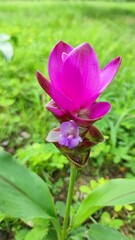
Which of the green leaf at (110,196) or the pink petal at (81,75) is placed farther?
the green leaf at (110,196)

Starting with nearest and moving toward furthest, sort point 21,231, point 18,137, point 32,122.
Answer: point 21,231, point 18,137, point 32,122

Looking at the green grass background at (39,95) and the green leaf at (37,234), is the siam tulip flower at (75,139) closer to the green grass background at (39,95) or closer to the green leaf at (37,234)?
the green leaf at (37,234)

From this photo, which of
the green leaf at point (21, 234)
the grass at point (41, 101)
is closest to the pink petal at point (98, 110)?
the green leaf at point (21, 234)

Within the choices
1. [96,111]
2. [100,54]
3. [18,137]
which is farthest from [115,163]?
[100,54]

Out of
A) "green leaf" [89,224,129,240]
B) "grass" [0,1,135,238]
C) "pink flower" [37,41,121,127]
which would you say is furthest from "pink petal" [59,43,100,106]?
"grass" [0,1,135,238]

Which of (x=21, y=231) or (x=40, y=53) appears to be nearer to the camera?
(x=21, y=231)

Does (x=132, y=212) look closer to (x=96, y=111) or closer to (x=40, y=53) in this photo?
(x=96, y=111)

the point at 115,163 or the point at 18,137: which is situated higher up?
the point at 18,137

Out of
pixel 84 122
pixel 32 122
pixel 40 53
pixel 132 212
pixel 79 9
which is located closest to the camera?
pixel 84 122
